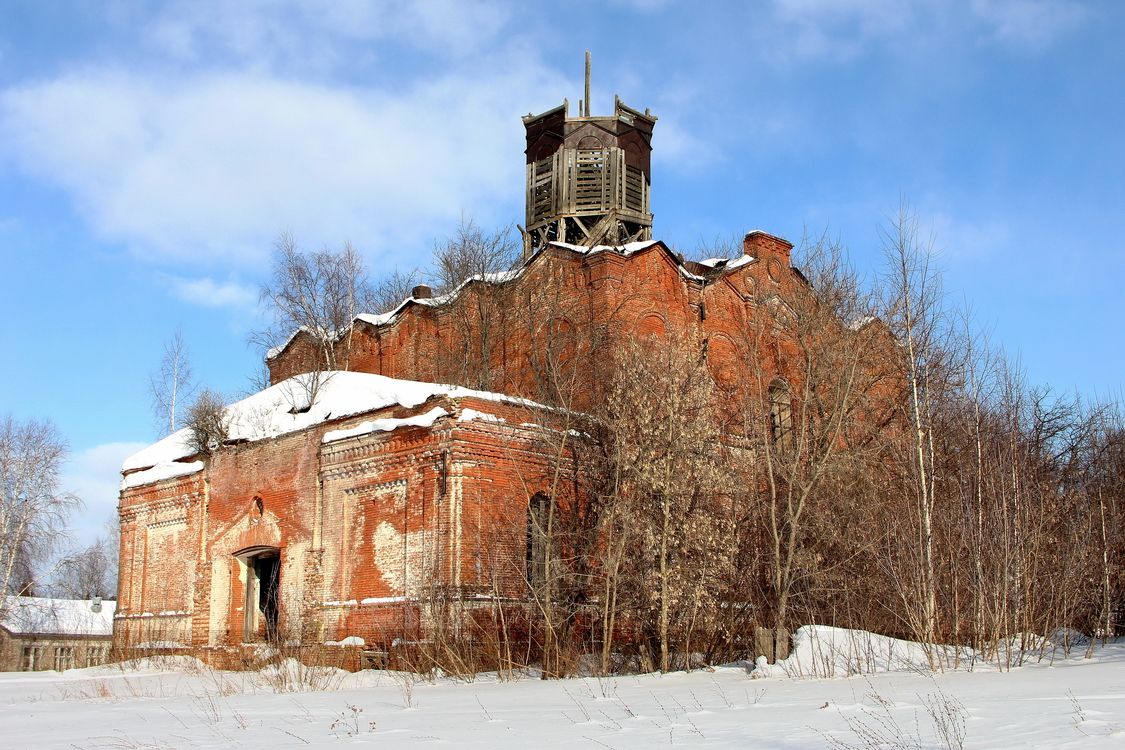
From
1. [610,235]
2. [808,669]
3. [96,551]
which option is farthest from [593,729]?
[96,551]

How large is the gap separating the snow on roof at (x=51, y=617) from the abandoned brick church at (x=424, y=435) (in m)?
13.8

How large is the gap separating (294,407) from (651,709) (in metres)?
12.6

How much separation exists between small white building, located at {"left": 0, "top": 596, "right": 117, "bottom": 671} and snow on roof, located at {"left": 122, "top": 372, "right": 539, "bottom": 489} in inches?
181

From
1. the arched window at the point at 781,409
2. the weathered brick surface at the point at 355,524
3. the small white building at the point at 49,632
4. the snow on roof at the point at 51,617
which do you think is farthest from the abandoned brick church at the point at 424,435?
the snow on roof at the point at 51,617

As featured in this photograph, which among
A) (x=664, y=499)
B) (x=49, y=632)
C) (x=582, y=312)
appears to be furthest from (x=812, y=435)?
(x=49, y=632)

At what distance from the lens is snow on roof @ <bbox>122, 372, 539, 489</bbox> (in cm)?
1684

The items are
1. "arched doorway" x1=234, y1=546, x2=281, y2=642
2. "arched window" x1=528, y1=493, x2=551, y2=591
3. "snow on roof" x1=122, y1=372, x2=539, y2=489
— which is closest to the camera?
"arched window" x1=528, y1=493, x2=551, y2=591

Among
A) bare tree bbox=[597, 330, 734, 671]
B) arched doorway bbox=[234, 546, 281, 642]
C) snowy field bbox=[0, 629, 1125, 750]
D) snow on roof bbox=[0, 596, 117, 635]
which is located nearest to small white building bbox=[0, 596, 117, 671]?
snow on roof bbox=[0, 596, 117, 635]

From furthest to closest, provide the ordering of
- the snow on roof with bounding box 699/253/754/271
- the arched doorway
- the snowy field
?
the snow on roof with bounding box 699/253/754/271 → the arched doorway → the snowy field

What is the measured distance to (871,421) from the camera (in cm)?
1975

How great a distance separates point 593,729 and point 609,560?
6.57 m

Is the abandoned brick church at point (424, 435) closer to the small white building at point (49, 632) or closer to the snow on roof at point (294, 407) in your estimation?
the snow on roof at point (294, 407)

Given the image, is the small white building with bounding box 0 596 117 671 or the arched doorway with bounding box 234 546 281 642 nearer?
the arched doorway with bounding box 234 546 281 642

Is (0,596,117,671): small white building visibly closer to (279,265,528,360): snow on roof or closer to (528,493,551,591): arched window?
(279,265,528,360): snow on roof
